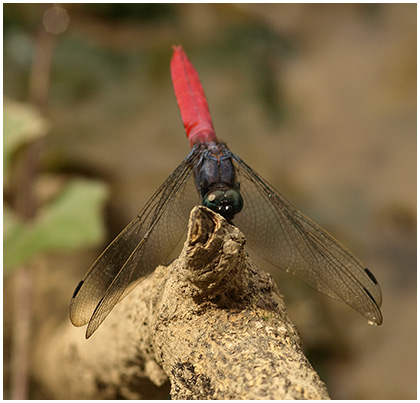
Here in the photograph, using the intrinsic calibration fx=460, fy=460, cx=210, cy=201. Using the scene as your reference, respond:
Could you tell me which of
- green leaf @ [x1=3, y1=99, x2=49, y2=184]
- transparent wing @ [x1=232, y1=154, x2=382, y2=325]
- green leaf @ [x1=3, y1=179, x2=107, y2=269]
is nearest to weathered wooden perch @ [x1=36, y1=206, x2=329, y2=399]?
transparent wing @ [x1=232, y1=154, x2=382, y2=325]

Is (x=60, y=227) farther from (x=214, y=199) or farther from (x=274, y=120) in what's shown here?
(x=274, y=120)

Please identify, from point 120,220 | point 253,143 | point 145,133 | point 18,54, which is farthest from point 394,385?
point 18,54

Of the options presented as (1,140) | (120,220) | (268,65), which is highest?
(268,65)

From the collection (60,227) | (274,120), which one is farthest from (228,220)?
(274,120)

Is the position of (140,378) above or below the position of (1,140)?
below

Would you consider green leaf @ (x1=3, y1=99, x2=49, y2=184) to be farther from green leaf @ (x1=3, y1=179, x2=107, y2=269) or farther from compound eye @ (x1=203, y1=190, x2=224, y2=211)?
compound eye @ (x1=203, y1=190, x2=224, y2=211)

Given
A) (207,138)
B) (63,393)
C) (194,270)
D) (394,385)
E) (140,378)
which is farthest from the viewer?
(394,385)

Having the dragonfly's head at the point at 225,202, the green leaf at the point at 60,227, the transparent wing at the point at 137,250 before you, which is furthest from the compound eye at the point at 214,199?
the green leaf at the point at 60,227

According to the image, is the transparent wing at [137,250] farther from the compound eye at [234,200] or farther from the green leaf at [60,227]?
the green leaf at [60,227]

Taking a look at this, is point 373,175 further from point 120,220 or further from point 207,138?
point 207,138
